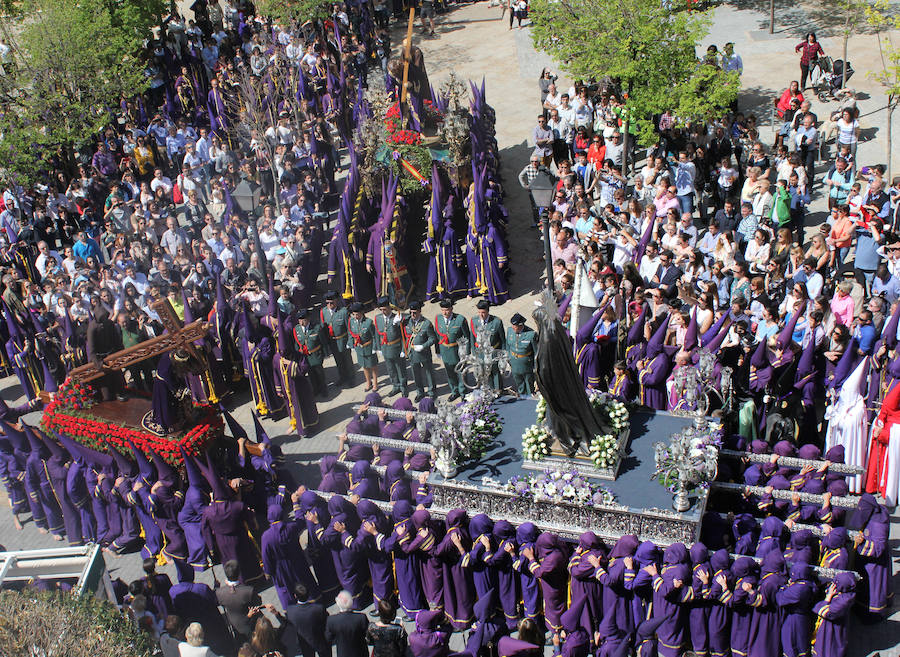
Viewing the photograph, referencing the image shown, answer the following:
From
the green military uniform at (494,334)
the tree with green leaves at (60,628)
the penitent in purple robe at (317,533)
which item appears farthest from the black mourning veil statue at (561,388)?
the tree with green leaves at (60,628)

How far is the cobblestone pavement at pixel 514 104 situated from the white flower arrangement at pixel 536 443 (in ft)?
7.55

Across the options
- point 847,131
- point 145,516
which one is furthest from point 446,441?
point 847,131

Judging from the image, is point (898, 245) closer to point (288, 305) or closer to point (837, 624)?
point (837, 624)

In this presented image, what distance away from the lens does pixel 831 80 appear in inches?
891

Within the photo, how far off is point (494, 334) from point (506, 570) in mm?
4259

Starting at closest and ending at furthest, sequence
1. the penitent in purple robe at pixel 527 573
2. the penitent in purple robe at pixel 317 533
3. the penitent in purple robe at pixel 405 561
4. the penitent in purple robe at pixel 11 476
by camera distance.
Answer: the penitent in purple robe at pixel 527 573
the penitent in purple robe at pixel 405 561
the penitent in purple robe at pixel 317 533
the penitent in purple robe at pixel 11 476

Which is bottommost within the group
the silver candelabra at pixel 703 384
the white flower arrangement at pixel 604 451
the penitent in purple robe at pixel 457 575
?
the penitent in purple robe at pixel 457 575

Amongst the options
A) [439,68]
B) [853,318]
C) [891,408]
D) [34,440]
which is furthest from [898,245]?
[439,68]

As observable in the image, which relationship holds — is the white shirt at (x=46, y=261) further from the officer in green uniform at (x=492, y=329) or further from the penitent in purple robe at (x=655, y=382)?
the penitent in purple robe at (x=655, y=382)

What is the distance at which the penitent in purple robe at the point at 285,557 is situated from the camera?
1147cm

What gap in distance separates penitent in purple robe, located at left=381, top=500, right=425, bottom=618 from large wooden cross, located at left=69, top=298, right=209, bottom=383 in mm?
4573

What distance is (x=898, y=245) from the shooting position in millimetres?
14023

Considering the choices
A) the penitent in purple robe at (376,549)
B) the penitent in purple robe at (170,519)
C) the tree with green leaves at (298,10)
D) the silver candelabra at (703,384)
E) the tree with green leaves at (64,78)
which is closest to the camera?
the penitent in purple robe at (376,549)

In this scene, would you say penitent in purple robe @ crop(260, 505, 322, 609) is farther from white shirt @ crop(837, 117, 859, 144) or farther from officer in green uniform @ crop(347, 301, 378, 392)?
white shirt @ crop(837, 117, 859, 144)
